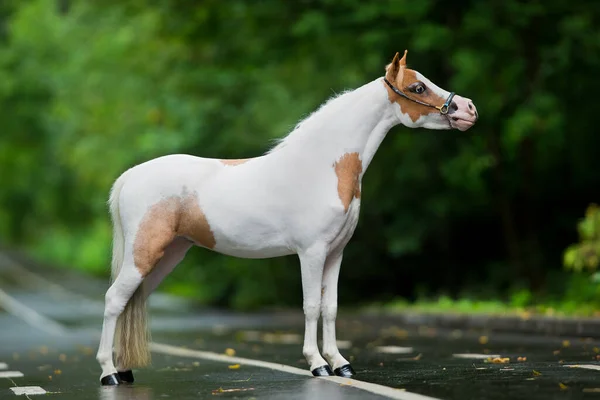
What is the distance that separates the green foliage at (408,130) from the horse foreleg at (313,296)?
805 cm

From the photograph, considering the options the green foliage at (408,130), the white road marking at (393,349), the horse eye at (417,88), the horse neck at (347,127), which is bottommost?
the white road marking at (393,349)

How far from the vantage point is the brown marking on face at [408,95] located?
10109 millimetres

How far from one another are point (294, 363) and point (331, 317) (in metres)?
2.06

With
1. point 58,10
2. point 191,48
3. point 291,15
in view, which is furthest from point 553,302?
point 58,10

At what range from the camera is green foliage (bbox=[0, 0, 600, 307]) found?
19984 mm

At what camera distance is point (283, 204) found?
986 centimetres

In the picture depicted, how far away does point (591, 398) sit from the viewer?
7730 millimetres


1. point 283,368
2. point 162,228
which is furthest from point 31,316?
point 162,228

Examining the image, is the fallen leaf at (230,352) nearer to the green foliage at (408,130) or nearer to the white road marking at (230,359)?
the white road marking at (230,359)

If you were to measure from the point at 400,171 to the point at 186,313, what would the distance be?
22.7 feet

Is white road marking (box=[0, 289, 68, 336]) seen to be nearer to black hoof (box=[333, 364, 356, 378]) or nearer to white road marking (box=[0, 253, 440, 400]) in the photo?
white road marking (box=[0, 253, 440, 400])

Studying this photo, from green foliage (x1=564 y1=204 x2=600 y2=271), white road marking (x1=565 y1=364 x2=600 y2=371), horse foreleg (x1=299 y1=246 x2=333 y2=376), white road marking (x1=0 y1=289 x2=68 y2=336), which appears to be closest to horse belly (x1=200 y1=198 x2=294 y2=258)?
horse foreleg (x1=299 y1=246 x2=333 y2=376)

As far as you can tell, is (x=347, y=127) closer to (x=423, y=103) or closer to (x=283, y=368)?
(x=423, y=103)

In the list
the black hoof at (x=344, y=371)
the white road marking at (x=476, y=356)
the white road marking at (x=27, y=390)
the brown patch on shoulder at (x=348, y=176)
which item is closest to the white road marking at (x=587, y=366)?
the white road marking at (x=476, y=356)
